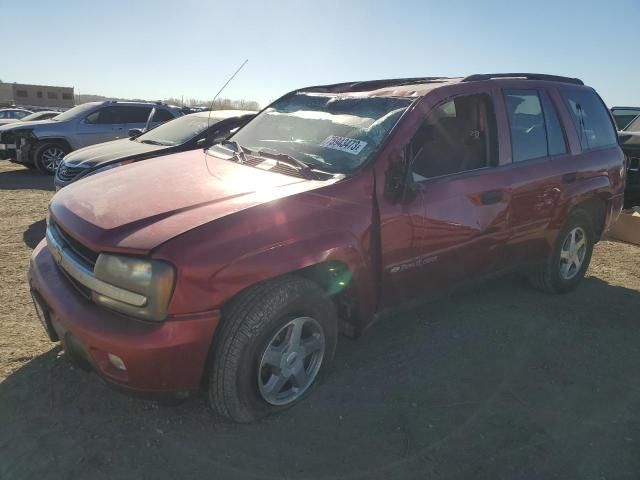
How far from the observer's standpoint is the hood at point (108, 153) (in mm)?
6434

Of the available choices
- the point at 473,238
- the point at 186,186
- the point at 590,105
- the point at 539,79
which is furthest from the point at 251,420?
the point at 590,105

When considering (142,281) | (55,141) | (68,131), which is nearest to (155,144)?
(68,131)

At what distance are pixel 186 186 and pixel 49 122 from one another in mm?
9487

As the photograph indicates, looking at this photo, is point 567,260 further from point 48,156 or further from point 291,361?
point 48,156

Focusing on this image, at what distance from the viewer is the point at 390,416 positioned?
274 cm

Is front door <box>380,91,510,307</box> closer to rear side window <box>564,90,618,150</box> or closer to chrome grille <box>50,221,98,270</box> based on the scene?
rear side window <box>564,90,618,150</box>

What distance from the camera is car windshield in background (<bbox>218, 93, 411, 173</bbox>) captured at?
9.75 ft

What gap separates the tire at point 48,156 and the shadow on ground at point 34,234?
4779 millimetres

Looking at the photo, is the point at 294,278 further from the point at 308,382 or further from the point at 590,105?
the point at 590,105

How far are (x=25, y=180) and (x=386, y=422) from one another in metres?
10.0

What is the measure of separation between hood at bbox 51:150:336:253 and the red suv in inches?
0.5

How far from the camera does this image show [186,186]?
110 inches

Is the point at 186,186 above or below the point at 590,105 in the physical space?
below

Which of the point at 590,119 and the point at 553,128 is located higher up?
the point at 590,119
